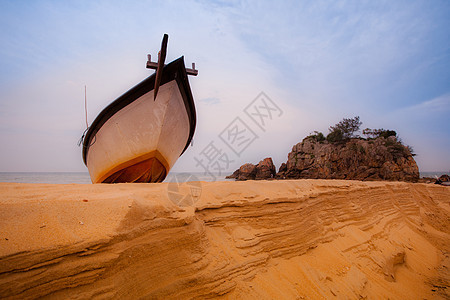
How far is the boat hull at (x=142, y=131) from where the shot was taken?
559 cm

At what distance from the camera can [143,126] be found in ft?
18.5

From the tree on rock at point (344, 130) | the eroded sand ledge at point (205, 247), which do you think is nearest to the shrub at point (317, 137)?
the tree on rock at point (344, 130)

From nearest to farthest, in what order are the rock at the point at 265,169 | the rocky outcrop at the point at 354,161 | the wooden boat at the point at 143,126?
1. the wooden boat at the point at 143,126
2. the rocky outcrop at the point at 354,161
3. the rock at the point at 265,169

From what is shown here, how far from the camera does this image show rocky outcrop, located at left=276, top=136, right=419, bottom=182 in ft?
64.9

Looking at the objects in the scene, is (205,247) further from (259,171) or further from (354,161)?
(259,171)

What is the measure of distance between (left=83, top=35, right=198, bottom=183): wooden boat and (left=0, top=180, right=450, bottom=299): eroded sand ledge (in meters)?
2.46

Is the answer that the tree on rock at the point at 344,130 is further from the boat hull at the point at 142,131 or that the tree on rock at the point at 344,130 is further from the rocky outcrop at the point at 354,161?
the boat hull at the point at 142,131

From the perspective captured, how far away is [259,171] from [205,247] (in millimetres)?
24278

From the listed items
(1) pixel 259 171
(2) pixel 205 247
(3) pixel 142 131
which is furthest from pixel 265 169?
(2) pixel 205 247

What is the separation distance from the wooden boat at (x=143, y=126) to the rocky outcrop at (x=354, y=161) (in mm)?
20464

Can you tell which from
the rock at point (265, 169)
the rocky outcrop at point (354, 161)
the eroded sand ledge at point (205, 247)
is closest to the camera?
the eroded sand ledge at point (205, 247)

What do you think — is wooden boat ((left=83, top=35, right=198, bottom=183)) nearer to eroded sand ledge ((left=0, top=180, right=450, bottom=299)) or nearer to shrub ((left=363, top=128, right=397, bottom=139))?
eroded sand ledge ((left=0, top=180, right=450, bottom=299))

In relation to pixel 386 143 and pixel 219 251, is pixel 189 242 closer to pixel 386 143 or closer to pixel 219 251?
pixel 219 251

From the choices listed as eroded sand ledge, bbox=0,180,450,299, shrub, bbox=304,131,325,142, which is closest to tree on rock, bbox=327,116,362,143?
shrub, bbox=304,131,325,142
